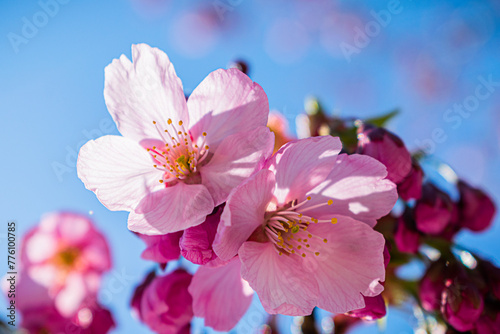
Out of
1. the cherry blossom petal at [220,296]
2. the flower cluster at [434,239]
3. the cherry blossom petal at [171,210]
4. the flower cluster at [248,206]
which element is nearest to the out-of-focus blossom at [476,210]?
the flower cluster at [434,239]

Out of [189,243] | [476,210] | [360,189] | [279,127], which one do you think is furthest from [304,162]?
[279,127]

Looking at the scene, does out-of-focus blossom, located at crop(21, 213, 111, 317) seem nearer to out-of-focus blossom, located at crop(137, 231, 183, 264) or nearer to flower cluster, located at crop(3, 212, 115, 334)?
flower cluster, located at crop(3, 212, 115, 334)

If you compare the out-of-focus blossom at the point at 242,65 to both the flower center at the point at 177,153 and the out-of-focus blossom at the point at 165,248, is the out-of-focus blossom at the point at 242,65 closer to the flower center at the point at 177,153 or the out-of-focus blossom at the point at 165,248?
the flower center at the point at 177,153

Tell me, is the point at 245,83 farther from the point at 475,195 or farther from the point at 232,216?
the point at 475,195

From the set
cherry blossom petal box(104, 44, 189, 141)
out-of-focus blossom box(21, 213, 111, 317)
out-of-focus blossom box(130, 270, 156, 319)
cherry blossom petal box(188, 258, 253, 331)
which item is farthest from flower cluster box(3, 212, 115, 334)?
cherry blossom petal box(104, 44, 189, 141)

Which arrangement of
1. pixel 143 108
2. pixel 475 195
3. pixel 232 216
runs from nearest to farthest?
pixel 232 216, pixel 143 108, pixel 475 195

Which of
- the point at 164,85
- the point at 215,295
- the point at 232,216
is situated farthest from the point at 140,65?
the point at 215,295

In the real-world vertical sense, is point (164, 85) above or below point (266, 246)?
above

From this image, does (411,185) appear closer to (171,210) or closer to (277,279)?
(277,279)
